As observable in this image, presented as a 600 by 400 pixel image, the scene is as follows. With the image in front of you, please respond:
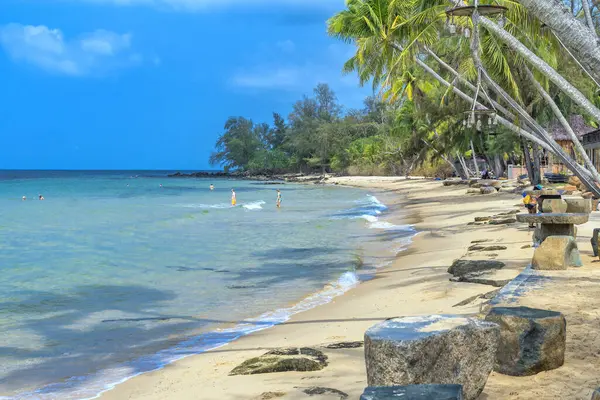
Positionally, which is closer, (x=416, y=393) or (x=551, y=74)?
(x=416, y=393)

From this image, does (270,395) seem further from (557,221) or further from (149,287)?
(149,287)

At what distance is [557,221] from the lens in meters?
9.56

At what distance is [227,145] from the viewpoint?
134 metres

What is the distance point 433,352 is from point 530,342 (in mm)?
1103

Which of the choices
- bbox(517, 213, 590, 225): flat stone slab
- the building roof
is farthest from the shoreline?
the building roof

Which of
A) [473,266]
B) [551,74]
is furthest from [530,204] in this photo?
[551,74]

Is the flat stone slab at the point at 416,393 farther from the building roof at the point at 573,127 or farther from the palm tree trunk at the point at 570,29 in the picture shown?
the building roof at the point at 573,127

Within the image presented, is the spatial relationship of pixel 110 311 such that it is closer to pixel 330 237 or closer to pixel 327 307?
pixel 327 307

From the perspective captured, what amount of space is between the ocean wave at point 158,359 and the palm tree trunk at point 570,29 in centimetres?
579

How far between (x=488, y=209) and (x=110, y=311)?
18980 mm

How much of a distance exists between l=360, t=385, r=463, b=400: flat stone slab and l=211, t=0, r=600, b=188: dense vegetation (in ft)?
10.6

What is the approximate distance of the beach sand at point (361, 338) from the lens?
4.67m

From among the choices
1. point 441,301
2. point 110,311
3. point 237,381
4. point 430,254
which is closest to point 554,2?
point 237,381

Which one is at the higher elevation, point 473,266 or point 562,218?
point 562,218
